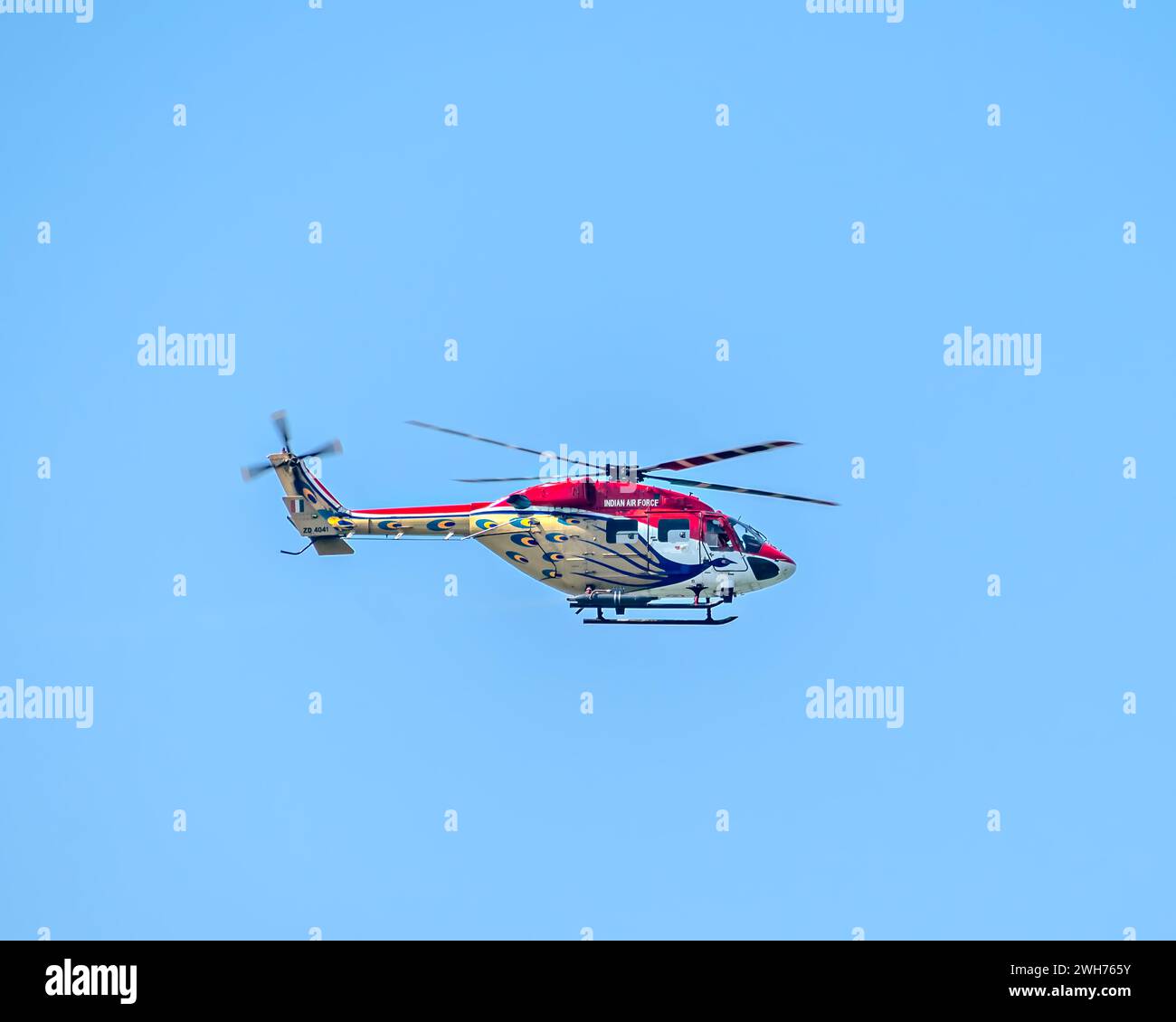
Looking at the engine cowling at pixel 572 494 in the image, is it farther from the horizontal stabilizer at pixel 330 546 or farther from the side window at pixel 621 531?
the horizontal stabilizer at pixel 330 546

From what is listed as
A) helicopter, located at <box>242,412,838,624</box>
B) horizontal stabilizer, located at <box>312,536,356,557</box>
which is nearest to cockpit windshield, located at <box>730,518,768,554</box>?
helicopter, located at <box>242,412,838,624</box>

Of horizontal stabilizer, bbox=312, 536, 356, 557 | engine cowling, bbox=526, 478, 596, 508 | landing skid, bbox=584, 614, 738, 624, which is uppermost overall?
engine cowling, bbox=526, 478, 596, 508

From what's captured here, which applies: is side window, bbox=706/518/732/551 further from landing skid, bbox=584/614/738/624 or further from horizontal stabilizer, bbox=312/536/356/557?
horizontal stabilizer, bbox=312/536/356/557

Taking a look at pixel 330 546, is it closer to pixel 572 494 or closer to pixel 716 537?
pixel 572 494

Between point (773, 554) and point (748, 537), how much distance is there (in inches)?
24.4

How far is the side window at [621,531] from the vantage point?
1832 inches

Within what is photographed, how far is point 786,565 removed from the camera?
47.6 metres

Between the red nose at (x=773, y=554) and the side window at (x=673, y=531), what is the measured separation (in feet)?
5.42

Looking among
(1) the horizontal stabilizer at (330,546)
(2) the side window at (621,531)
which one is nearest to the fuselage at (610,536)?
(2) the side window at (621,531)

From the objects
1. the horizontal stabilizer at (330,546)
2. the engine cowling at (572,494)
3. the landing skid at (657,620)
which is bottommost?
the landing skid at (657,620)

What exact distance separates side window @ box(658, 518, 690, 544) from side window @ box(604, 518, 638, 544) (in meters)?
0.52

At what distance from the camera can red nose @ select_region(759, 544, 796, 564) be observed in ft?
156
